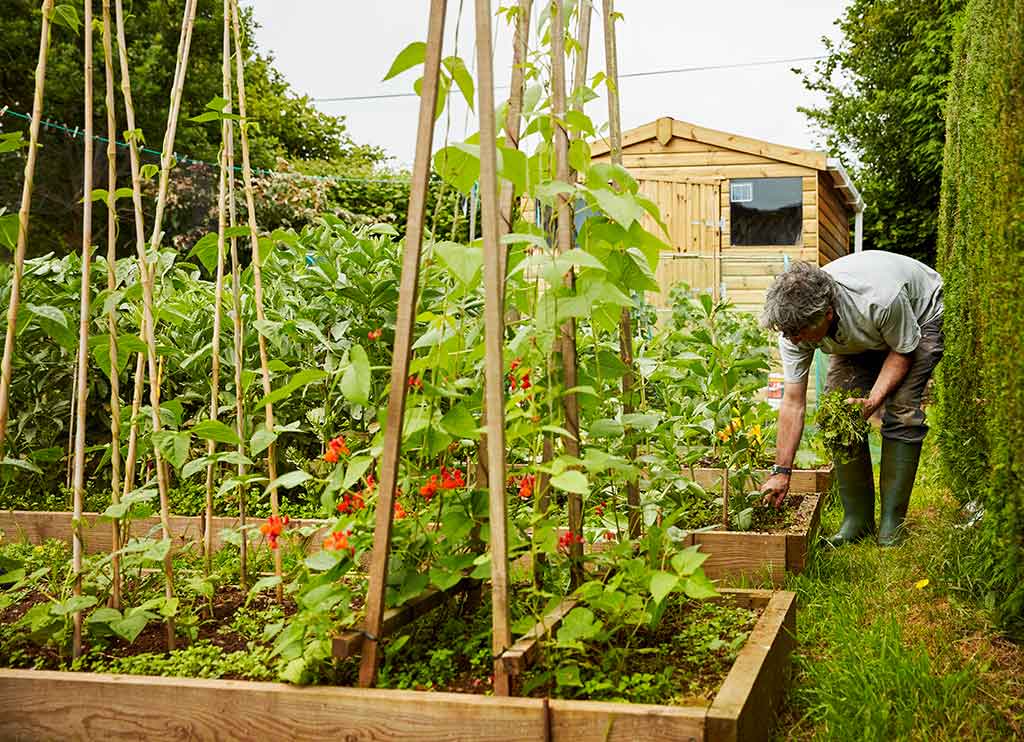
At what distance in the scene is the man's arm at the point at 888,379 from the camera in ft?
12.4

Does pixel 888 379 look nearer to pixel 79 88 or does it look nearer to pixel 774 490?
pixel 774 490

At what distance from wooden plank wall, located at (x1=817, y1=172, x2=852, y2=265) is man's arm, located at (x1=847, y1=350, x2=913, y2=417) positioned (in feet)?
30.8

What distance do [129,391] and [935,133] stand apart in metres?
16.6

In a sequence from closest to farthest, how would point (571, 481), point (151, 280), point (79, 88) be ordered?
point (571, 481) → point (151, 280) → point (79, 88)

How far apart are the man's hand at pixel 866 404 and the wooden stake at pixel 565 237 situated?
7.14 ft

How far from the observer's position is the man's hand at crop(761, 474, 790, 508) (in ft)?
11.4

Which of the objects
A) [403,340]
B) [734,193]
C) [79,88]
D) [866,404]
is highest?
[79,88]

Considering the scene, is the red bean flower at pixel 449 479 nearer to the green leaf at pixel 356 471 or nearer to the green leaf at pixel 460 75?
the green leaf at pixel 356 471

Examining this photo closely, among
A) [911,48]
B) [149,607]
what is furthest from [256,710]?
[911,48]

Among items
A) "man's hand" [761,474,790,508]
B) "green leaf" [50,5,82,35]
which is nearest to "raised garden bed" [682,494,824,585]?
"man's hand" [761,474,790,508]

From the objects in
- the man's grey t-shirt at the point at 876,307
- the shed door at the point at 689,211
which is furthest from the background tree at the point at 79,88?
the man's grey t-shirt at the point at 876,307

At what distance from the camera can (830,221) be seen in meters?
14.2

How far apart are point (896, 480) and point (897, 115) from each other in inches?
686

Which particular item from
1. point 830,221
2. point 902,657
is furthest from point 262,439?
point 830,221
